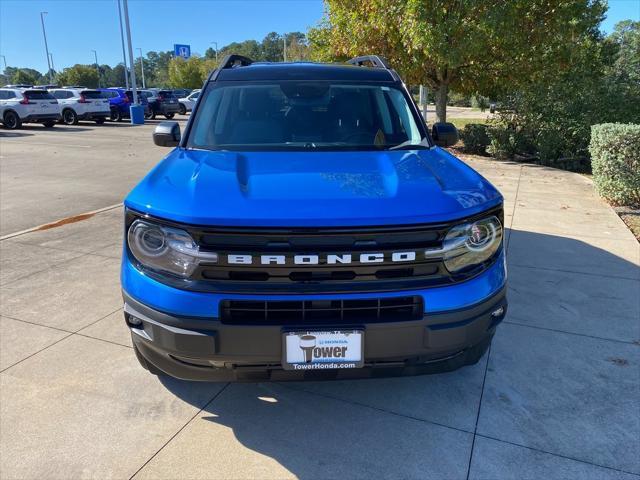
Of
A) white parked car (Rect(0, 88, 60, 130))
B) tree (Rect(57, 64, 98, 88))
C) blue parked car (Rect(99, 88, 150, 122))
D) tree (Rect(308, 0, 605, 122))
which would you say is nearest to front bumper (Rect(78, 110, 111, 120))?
white parked car (Rect(0, 88, 60, 130))

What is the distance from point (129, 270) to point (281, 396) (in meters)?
1.18

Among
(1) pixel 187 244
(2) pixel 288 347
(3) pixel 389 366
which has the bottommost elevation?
(3) pixel 389 366

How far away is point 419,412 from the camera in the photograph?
278 cm

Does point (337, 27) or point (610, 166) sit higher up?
point (337, 27)

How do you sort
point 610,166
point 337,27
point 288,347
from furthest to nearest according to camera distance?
point 337,27
point 610,166
point 288,347

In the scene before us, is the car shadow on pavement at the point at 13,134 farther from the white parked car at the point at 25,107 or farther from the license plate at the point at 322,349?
the license plate at the point at 322,349

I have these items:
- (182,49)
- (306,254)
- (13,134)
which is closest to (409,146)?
(306,254)

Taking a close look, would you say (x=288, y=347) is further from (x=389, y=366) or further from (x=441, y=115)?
(x=441, y=115)

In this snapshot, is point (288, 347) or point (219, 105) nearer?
point (288, 347)

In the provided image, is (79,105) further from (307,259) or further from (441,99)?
(307,259)

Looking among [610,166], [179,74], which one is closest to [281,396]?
[610,166]

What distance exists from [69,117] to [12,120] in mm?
2786

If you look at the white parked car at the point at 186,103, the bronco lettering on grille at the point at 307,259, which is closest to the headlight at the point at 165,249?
A: the bronco lettering on grille at the point at 307,259

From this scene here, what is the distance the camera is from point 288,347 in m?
2.15
